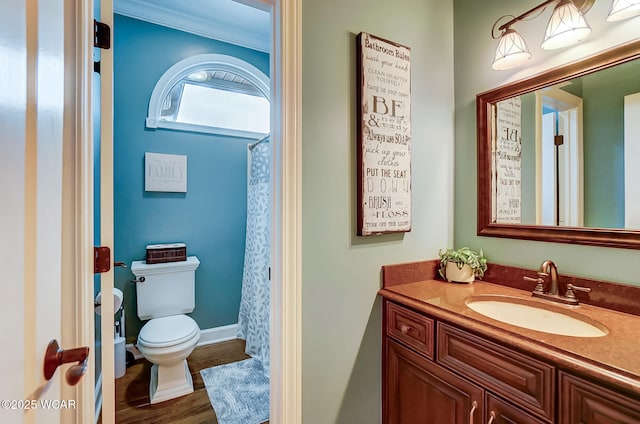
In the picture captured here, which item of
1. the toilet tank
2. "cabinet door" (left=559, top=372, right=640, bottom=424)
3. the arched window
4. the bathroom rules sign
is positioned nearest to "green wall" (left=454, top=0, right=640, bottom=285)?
the bathroom rules sign

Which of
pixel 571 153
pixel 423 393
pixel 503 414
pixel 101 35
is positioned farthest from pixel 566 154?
pixel 101 35

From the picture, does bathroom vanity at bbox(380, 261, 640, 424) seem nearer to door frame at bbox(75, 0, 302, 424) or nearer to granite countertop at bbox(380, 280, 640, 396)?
granite countertop at bbox(380, 280, 640, 396)

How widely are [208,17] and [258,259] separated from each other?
2.01 m

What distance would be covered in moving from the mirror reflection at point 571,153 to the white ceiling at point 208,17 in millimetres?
1940

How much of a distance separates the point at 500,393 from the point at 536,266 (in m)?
0.71

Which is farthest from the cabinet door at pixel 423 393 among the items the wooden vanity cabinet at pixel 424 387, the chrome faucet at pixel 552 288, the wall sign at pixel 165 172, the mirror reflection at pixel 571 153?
the wall sign at pixel 165 172

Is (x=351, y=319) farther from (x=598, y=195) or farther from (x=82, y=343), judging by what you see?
(x=598, y=195)

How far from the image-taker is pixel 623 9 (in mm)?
1052

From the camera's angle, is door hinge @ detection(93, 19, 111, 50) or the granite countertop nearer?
the granite countertop

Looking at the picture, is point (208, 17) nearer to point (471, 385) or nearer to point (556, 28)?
point (556, 28)

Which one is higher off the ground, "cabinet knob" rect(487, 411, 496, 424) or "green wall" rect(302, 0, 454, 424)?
"green wall" rect(302, 0, 454, 424)

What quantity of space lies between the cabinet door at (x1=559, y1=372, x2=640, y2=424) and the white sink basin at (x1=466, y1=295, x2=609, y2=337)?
1.14ft

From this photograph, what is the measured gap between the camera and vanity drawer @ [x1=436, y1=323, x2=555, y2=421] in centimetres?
84

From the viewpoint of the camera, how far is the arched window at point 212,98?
97.5 inches
